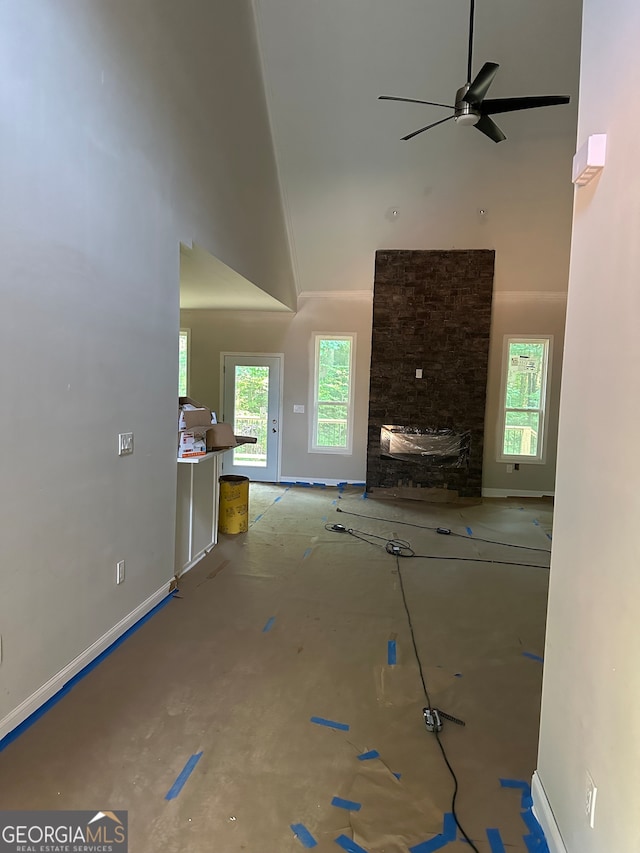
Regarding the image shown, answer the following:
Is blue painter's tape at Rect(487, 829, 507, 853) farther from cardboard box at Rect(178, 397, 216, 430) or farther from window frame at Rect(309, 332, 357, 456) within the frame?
window frame at Rect(309, 332, 357, 456)

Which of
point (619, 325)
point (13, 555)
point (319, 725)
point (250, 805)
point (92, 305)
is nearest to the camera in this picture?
point (619, 325)

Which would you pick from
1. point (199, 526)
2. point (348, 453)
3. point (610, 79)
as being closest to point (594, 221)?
point (610, 79)

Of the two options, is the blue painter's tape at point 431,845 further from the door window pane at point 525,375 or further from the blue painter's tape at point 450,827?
the door window pane at point 525,375

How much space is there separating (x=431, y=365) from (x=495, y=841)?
5714 mm

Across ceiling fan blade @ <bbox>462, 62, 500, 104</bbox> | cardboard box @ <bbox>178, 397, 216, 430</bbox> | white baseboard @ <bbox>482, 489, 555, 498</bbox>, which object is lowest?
white baseboard @ <bbox>482, 489, 555, 498</bbox>

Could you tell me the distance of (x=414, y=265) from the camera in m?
6.71

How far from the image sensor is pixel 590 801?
53.1 inches

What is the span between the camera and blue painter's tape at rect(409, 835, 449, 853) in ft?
5.34

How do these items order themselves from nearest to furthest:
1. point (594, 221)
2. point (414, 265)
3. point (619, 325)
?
point (619, 325), point (594, 221), point (414, 265)

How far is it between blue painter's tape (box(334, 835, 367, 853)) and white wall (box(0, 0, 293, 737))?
1448mm

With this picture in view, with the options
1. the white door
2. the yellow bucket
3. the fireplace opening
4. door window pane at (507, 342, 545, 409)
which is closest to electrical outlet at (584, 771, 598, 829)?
the yellow bucket

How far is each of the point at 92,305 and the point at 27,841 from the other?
2.19 meters

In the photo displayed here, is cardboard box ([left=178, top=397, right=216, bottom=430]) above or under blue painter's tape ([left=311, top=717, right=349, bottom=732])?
above

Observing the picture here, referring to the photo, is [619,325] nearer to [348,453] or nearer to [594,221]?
[594,221]
